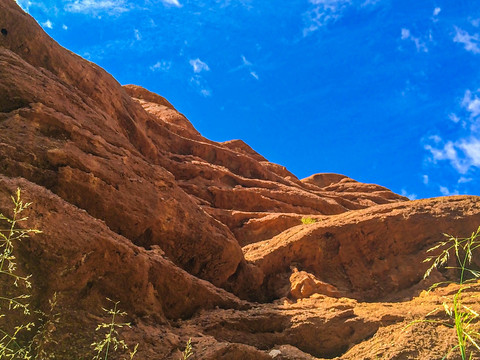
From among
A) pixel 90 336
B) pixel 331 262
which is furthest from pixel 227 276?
pixel 90 336

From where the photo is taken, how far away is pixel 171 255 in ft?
35.0

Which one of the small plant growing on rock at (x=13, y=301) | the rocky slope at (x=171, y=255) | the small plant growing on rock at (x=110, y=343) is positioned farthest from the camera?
the rocky slope at (x=171, y=255)

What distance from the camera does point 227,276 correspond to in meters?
11.7

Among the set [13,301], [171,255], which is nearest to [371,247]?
[171,255]

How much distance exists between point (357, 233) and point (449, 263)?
9.96 ft

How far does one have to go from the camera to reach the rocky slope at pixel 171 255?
6.73m

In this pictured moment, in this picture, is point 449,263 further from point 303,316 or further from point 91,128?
point 91,128

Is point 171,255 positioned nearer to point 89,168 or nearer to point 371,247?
point 89,168

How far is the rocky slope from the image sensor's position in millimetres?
6727

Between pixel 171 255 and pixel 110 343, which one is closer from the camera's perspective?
pixel 110 343

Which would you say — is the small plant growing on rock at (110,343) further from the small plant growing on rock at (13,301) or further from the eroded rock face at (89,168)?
the eroded rock face at (89,168)

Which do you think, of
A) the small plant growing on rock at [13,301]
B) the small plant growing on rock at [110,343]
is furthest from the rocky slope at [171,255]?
the small plant growing on rock at [13,301]

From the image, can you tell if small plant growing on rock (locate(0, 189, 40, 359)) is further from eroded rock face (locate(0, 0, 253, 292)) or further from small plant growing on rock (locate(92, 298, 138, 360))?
eroded rock face (locate(0, 0, 253, 292))

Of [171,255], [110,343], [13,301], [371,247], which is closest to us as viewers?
[13,301]
